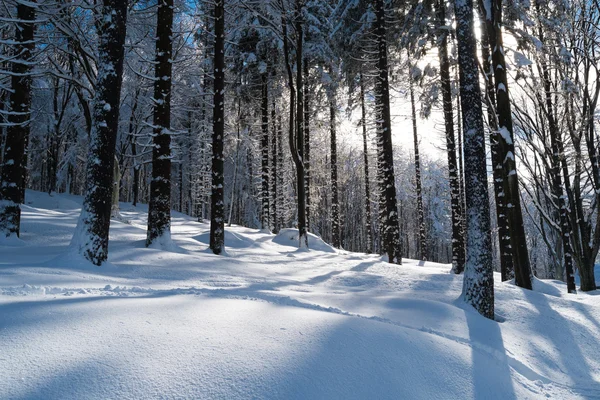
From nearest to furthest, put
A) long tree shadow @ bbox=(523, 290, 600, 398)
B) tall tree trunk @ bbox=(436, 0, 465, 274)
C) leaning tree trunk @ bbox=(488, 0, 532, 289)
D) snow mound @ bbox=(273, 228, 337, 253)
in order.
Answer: long tree shadow @ bbox=(523, 290, 600, 398) < leaning tree trunk @ bbox=(488, 0, 532, 289) < tall tree trunk @ bbox=(436, 0, 465, 274) < snow mound @ bbox=(273, 228, 337, 253)

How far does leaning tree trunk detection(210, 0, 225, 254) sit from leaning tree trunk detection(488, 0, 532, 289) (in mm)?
6779

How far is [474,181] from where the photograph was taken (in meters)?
5.31

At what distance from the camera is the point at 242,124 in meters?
19.5

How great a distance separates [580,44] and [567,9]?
1.06 m

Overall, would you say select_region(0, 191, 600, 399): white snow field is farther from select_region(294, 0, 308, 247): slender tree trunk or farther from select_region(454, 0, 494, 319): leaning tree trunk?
select_region(294, 0, 308, 247): slender tree trunk

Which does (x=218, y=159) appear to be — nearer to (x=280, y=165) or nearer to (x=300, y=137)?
(x=300, y=137)

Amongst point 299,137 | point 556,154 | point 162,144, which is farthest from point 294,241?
point 556,154

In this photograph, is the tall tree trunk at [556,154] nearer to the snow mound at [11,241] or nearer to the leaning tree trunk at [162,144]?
the leaning tree trunk at [162,144]

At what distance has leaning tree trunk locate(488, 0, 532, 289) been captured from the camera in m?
7.71

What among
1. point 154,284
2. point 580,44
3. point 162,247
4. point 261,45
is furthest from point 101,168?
point 261,45

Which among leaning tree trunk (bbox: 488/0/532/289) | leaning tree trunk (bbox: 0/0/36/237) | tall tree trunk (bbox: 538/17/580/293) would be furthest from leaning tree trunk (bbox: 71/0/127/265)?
tall tree trunk (bbox: 538/17/580/293)

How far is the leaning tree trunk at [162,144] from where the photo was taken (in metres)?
7.02

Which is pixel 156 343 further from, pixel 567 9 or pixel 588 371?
pixel 567 9

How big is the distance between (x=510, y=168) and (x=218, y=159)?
7139mm
